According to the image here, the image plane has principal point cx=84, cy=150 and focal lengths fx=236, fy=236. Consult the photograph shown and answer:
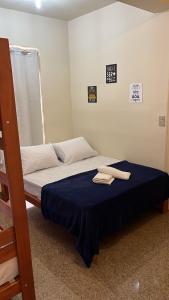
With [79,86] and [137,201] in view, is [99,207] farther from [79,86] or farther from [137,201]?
[79,86]

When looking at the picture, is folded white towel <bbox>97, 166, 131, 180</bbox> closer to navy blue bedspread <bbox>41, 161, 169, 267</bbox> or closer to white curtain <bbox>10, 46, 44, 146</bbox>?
navy blue bedspread <bbox>41, 161, 169, 267</bbox>

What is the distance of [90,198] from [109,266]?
0.61 meters

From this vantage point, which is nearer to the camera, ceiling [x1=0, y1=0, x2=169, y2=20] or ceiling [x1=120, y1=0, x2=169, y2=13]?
ceiling [x1=120, y1=0, x2=169, y2=13]

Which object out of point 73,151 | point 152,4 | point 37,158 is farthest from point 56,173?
point 152,4

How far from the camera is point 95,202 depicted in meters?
2.15

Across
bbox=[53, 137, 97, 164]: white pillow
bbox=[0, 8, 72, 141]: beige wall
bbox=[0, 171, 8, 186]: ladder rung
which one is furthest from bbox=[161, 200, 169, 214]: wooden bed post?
bbox=[0, 171, 8, 186]: ladder rung

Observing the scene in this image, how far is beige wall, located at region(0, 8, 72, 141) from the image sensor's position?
3.22m

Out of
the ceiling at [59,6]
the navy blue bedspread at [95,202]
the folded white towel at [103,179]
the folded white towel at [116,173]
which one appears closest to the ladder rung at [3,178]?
the navy blue bedspread at [95,202]

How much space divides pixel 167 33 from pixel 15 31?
1980 millimetres

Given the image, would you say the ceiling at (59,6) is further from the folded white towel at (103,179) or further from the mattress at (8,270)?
the mattress at (8,270)

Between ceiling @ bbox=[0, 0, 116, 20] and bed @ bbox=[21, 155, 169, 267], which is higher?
ceiling @ bbox=[0, 0, 116, 20]

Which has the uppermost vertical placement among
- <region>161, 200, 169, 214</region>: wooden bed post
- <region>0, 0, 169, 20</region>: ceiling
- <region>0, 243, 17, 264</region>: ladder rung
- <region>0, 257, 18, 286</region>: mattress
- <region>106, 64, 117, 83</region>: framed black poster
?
<region>0, 0, 169, 20</region>: ceiling

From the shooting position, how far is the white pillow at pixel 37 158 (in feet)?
9.90

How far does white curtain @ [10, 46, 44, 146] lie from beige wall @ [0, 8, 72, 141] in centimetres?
12
